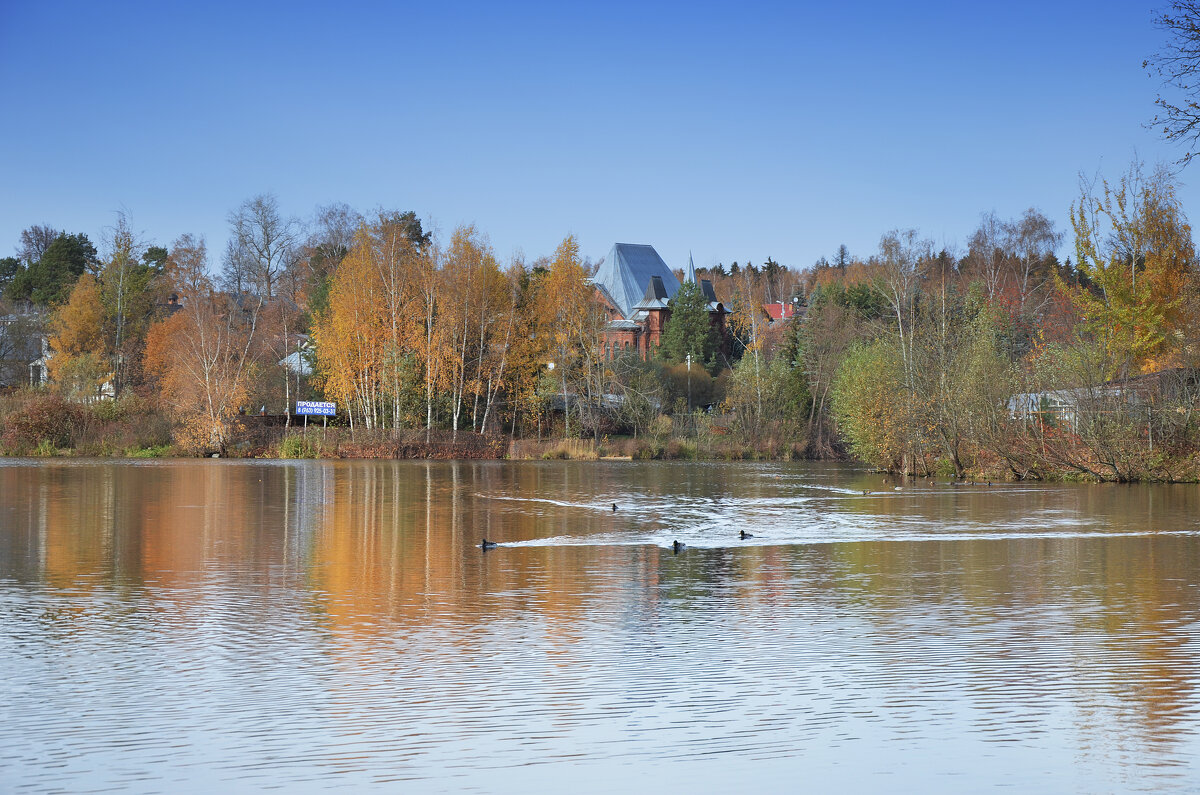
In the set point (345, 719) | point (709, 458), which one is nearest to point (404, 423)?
point (709, 458)

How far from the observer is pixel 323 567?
14789 mm

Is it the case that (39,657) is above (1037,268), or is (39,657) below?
below

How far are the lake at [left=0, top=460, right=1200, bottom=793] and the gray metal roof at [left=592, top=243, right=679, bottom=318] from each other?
94.9 m

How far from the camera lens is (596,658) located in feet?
30.1

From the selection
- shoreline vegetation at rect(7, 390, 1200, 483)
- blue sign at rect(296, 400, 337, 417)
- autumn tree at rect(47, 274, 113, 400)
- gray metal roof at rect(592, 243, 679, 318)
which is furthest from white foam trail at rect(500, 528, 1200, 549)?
gray metal roof at rect(592, 243, 679, 318)

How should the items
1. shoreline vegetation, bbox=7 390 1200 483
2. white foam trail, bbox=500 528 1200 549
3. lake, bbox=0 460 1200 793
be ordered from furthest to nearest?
1. shoreline vegetation, bbox=7 390 1200 483
2. white foam trail, bbox=500 528 1200 549
3. lake, bbox=0 460 1200 793

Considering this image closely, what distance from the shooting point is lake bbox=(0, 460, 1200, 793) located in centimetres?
648

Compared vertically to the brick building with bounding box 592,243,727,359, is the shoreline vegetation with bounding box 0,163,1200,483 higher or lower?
lower

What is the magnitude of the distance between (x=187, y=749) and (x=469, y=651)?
3.03m

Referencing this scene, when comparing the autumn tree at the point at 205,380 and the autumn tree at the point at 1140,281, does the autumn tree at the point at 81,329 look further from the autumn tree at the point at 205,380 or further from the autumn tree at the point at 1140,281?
the autumn tree at the point at 1140,281

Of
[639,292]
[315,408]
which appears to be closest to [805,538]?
[315,408]

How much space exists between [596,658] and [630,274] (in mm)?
108631

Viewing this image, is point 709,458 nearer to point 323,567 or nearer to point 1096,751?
point 323,567

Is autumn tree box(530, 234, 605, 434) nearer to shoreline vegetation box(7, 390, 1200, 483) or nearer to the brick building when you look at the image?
shoreline vegetation box(7, 390, 1200, 483)
